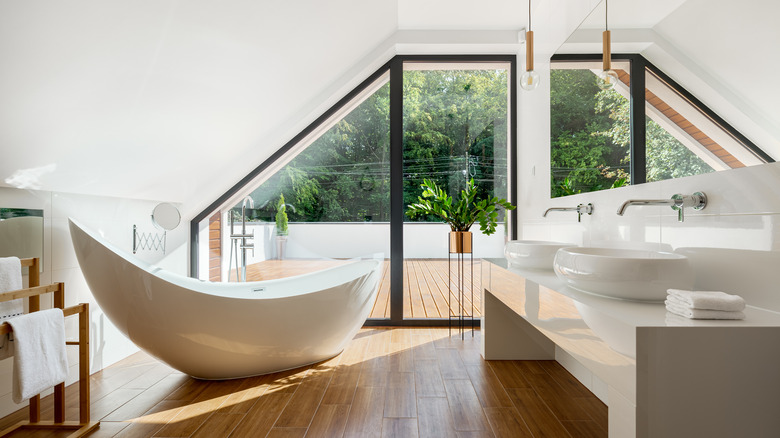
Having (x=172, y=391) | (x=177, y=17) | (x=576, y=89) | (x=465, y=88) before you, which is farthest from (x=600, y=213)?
(x=172, y=391)

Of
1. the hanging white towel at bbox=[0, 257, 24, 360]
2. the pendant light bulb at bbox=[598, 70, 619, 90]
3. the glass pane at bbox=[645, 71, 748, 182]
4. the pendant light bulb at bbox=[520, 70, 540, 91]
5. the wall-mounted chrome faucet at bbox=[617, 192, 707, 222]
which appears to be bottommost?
the hanging white towel at bbox=[0, 257, 24, 360]

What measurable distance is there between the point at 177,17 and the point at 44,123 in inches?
30.1

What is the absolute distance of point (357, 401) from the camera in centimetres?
218

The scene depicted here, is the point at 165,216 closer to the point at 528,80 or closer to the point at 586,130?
the point at 528,80

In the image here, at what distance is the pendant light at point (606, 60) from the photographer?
2099 millimetres

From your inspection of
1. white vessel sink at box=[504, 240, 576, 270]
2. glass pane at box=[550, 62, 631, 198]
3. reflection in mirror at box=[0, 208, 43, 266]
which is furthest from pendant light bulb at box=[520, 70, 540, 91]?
reflection in mirror at box=[0, 208, 43, 266]

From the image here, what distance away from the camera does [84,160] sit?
224 centimetres

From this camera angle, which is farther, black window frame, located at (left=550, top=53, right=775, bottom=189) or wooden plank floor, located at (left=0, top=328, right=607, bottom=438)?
wooden plank floor, located at (left=0, top=328, right=607, bottom=438)

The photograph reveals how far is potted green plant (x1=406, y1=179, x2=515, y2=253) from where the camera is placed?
3359 millimetres

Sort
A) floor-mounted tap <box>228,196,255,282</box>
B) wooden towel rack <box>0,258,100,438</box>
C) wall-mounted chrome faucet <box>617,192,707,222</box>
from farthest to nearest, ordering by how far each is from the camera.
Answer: floor-mounted tap <box>228,196,255,282</box> < wooden towel rack <box>0,258,100,438</box> < wall-mounted chrome faucet <box>617,192,707,222</box>

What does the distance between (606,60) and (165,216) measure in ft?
9.95

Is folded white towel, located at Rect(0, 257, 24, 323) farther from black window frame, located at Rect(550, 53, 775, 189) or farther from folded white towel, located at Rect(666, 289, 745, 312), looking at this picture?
black window frame, located at Rect(550, 53, 775, 189)

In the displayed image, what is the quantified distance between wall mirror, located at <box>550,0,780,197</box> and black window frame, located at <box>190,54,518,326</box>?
114 centimetres

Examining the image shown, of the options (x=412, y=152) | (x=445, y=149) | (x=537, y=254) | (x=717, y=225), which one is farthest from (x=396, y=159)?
(x=717, y=225)
